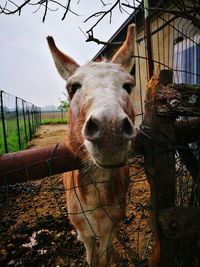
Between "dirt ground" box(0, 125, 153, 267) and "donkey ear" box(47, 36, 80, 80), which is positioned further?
"dirt ground" box(0, 125, 153, 267)

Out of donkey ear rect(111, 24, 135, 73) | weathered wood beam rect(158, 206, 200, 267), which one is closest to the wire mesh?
donkey ear rect(111, 24, 135, 73)

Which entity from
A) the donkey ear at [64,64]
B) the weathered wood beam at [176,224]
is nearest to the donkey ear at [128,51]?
the donkey ear at [64,64]

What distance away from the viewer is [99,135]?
1.40m

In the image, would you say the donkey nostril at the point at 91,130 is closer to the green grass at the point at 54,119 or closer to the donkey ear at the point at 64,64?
the donkey ear at the point at 64,64

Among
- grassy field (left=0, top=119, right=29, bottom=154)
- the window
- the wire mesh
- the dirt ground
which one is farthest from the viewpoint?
grassy field (left=0, top=119, right=29, bottom=154)

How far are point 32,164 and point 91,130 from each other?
1.39 ft

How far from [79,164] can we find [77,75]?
2.87 feet

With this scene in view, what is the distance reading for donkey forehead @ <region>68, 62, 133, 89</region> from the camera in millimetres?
1963

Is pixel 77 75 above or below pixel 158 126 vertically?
above

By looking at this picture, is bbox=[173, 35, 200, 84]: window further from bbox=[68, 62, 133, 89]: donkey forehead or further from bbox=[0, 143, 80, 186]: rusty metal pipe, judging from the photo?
bbox=[0, 143, 80, 186]: rusty metal pipe

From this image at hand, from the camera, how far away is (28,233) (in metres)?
3.78

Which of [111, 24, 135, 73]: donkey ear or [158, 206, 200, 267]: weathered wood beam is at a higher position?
[111, 24, 135, 73]: donkey ear

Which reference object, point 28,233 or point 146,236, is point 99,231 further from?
point 28,233

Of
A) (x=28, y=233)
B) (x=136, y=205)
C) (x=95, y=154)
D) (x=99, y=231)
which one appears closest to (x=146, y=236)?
A: (x=136, y=205)
